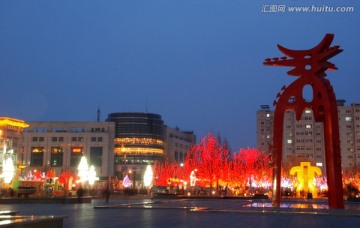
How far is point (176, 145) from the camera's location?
178m

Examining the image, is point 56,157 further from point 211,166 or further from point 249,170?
point 211,166

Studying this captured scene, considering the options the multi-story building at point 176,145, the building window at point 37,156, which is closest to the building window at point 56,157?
the building window at point 37,156

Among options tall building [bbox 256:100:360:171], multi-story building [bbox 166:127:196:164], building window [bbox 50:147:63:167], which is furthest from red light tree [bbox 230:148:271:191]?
multi-story building [bbox 166:127:196:164]

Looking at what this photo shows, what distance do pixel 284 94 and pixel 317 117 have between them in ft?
9.08

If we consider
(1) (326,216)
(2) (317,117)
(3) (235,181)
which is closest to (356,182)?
(3) (235,181)

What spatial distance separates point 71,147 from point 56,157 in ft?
16.3

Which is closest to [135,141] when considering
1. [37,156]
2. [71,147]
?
[71,147]

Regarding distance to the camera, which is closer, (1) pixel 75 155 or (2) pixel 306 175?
(2) pixel 306 175

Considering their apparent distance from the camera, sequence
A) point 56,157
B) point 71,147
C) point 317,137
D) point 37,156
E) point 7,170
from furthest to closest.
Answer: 1. point 317,137
2. point 71,147
3. point 56,157
4. point 37,156
5. point 7,170

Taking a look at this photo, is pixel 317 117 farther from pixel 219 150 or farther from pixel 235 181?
pixel 235 181

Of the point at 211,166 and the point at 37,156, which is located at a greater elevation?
the point at 37,156

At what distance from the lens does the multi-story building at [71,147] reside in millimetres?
143250

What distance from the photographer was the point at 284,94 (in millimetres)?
35656

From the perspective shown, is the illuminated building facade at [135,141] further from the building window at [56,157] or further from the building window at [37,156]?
the building window at [37,156]
